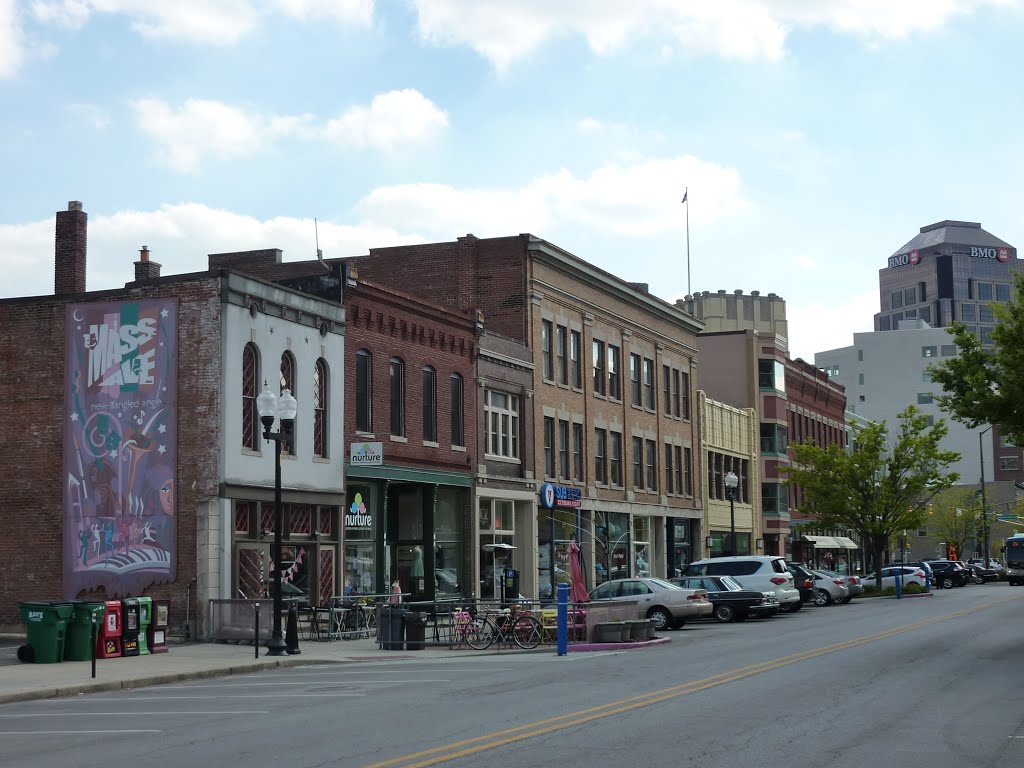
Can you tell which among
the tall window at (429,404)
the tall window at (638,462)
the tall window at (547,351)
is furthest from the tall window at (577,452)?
the tall window at (429,404)

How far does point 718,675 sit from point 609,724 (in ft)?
19.7

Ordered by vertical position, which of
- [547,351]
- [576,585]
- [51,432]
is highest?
[547,351]

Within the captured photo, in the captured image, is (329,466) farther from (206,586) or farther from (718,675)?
(718,675)

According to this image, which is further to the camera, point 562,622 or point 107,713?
point 562,622

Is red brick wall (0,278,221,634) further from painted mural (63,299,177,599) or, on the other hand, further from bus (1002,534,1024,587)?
bus (1002,534,1024,587)

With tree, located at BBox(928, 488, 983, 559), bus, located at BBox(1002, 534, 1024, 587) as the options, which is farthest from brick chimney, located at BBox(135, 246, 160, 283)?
tree, located at BBox(928, 488, 983, 559)

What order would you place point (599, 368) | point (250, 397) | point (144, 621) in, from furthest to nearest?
point (599, 368) < point (250, 397) < point (144, 621)

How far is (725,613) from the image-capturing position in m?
40.1

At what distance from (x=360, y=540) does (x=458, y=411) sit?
6.56 m

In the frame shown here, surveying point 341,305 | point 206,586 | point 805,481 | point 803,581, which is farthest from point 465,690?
point 805,481

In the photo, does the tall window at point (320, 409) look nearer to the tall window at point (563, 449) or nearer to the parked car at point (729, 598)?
the parked car at point (729, 598)

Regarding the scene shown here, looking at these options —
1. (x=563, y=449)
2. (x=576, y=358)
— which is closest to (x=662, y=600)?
(x=563, y=449)

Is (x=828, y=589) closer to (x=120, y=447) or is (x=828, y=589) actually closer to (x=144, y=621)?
(x=120, y=447)

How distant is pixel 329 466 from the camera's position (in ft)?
112
